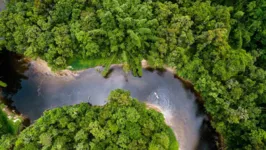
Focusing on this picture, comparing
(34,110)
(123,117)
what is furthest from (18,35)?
(123,117)

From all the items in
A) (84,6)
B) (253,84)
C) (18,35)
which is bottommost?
(253,84)

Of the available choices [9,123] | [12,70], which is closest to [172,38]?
[12,70]

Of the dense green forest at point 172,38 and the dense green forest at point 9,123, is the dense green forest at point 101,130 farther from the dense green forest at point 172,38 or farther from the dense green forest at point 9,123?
the dense green forest at point 172,38

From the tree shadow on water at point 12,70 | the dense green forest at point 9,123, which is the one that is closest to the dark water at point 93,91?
the tree shadow on water at point 12,70

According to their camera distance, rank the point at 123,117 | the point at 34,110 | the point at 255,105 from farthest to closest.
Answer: the point at 34,110, the point at 255,105, the point at 123,117

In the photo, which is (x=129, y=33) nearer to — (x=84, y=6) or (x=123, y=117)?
(x=84, y=6)

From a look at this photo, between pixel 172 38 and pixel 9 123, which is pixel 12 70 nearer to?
pixel 9 123

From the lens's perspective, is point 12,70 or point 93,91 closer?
point 93,91

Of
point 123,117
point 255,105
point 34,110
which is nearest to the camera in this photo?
point 123,117
